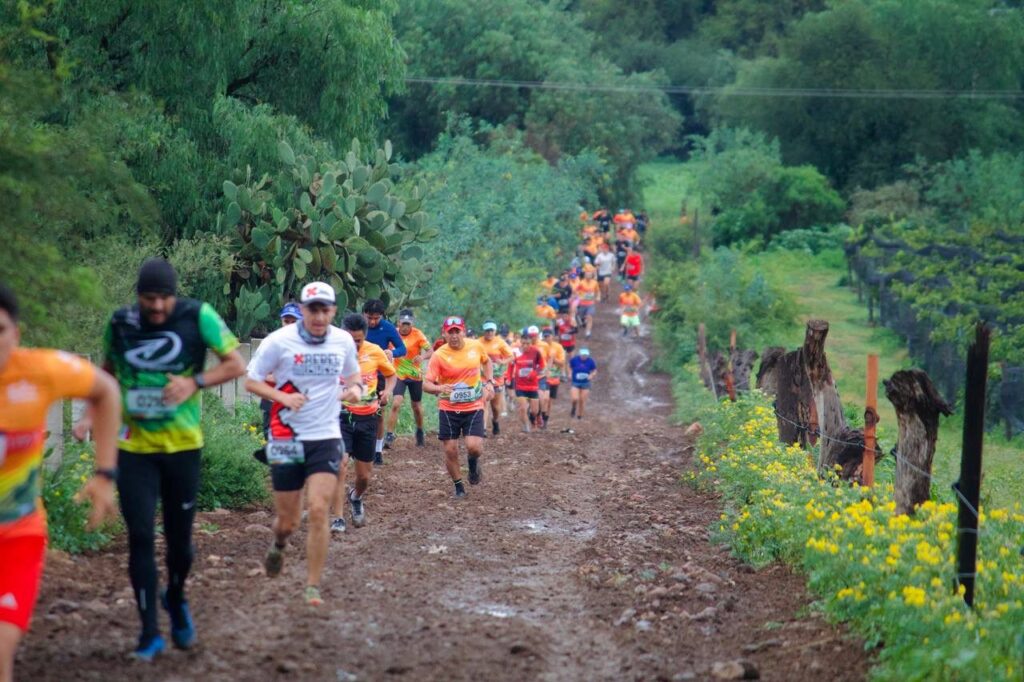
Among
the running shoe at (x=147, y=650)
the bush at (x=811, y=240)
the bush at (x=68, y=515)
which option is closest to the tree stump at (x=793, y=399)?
the bush at (x=68, y=515)

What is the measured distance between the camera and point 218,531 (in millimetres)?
11758

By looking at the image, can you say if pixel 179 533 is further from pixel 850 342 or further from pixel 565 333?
pixel 850 342

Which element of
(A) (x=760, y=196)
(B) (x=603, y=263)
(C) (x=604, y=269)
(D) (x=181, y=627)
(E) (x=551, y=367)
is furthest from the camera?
(A) (x=760, y=196)

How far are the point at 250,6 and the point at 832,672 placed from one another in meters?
15.4

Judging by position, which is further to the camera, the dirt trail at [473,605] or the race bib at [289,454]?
the race bib at [289,454]

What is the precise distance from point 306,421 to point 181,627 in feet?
5.84

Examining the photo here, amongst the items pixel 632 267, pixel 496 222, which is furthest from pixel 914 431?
pixel 632 267

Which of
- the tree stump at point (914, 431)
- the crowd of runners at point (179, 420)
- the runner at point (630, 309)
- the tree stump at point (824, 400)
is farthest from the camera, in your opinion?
the runner at point (630, 309)

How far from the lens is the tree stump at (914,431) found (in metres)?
10.7

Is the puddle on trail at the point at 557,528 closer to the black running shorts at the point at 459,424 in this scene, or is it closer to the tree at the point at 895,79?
the black running shorts at the point at 459,424

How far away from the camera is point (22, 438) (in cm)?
606

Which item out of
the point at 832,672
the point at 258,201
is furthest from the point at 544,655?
the point at 258,201

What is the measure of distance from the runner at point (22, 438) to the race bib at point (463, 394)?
8.77 metres

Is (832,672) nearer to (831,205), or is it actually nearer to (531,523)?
(531,523)
